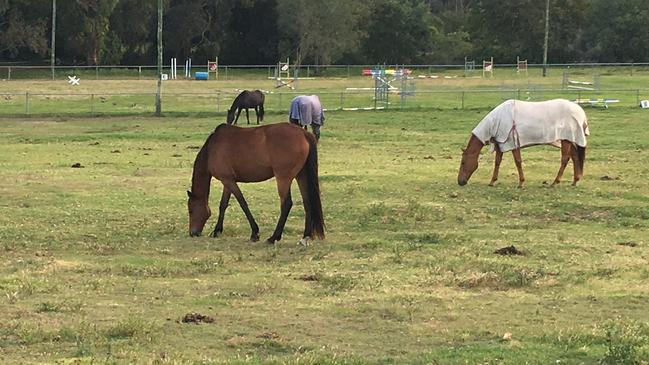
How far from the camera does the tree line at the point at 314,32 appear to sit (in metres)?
70.1

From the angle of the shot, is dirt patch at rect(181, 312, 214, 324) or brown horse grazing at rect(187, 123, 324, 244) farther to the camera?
brown horse grazing at rect(187, 123, 324, 244)

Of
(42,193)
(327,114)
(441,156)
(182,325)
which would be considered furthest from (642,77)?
(182,325)

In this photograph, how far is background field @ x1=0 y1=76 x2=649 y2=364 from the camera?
6.47 m

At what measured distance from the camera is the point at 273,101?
134 feet

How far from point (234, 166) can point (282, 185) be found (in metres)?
0.70

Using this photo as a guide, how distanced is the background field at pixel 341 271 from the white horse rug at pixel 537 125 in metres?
0.78

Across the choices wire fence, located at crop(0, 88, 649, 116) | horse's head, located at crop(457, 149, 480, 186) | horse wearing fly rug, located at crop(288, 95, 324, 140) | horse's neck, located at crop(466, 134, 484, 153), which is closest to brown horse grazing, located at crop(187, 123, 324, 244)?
horse's head, located at crop(457, 149, 480, 186)

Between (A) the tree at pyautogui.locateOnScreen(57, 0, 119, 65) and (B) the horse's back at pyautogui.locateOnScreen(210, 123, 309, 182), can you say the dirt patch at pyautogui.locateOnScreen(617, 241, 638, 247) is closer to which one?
(B) the horse's back at pyautogui.locateOnScreen(210, 123, 309, 182)

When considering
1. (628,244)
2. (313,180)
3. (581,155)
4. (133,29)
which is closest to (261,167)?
(313,180)

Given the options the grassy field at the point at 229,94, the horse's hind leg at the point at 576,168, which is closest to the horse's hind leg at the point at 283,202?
the horse's hind leg at the point at 576,168

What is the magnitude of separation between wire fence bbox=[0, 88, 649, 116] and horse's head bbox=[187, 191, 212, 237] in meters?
23.0

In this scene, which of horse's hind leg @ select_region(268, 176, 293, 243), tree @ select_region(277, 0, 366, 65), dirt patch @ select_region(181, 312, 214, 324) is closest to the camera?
dirt patch @ select_region(181, 312, 214, 324)

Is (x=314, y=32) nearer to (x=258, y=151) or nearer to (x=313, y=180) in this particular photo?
(x=258, y=151)

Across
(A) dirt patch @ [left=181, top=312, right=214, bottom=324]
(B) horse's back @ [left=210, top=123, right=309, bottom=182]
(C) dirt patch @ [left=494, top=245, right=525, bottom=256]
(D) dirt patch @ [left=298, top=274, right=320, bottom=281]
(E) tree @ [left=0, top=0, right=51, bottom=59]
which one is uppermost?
(E) tree @ [left=0, top=0, right=51, bottom=59]
